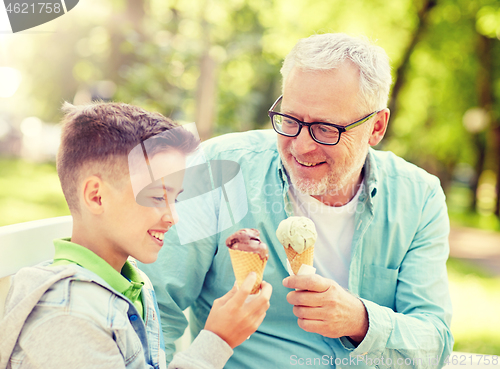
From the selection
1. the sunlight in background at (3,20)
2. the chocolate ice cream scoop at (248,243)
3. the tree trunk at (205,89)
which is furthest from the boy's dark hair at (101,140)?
the tree trunk at (205,89)

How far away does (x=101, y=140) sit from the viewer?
4.16 feet

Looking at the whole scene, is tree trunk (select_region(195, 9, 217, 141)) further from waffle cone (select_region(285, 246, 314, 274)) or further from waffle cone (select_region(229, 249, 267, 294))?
waffle cone (select_region(229, 249, 267, 294))

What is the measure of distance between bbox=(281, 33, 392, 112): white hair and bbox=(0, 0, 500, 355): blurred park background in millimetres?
3458

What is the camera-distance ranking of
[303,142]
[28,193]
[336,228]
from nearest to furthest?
[303,142], [336,228], [28,193]

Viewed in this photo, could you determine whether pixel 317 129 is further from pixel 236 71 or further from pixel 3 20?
pixel 236 71

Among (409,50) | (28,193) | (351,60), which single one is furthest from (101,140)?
(409,50)

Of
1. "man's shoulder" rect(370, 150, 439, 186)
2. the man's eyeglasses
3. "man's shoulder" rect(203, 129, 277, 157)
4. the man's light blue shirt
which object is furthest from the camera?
"man's shoulder" rect(370, 150, 439, 186)

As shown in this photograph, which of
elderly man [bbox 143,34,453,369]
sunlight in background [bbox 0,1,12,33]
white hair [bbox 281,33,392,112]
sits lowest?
elderly man [bbox 143,34,453,369]

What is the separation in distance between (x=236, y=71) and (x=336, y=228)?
8769 mm

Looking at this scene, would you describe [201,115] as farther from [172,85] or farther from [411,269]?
[411,269]

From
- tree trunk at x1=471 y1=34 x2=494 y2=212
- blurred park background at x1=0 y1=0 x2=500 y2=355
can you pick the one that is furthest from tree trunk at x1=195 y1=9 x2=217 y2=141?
tree trunk at x1=471 y1=34 x2=494 y2=212

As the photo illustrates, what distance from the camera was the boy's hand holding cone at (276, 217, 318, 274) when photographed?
5.14 feet

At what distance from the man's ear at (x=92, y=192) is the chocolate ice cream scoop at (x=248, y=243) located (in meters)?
0.43

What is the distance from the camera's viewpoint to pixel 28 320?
41.7 inches
